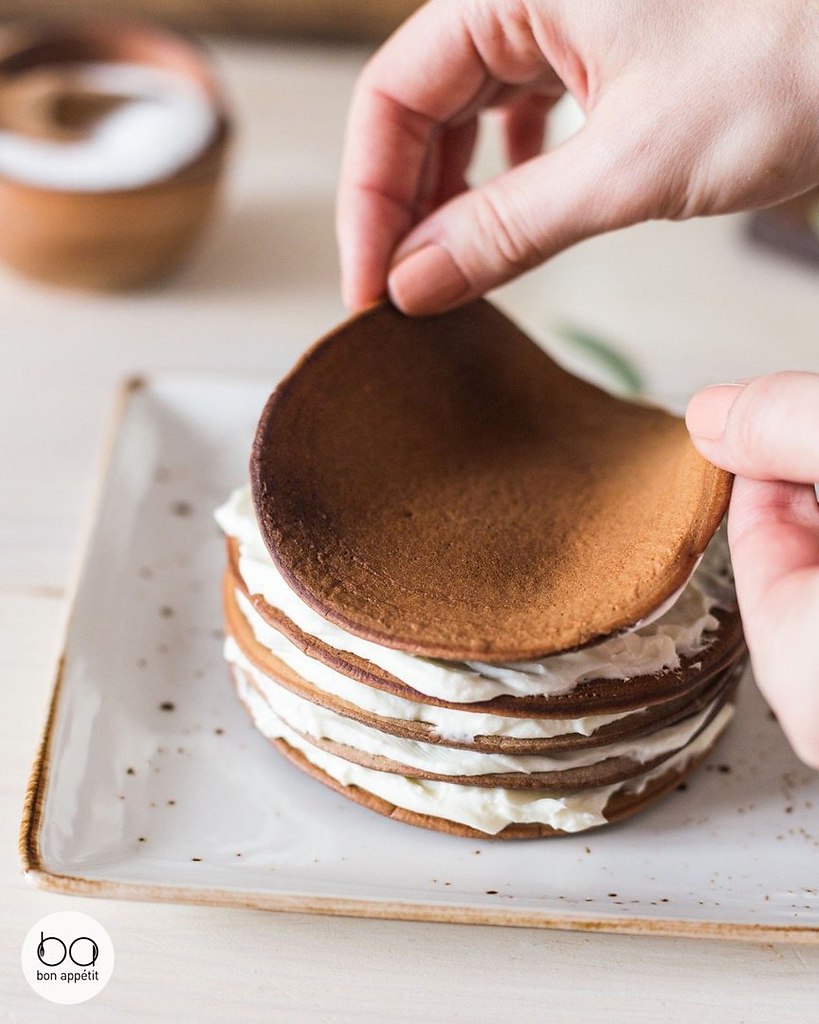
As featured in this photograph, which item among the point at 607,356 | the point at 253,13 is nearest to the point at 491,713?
the point at 607,356

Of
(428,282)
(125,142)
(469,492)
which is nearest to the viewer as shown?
(469,492)

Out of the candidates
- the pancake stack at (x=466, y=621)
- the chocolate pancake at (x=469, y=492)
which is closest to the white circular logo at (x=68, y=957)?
the pancake stack at (x=466, y=621)

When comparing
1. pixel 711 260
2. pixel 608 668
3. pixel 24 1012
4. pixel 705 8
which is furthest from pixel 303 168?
pixel 24 1012

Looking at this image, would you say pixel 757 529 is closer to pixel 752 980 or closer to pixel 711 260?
pixel 752 980

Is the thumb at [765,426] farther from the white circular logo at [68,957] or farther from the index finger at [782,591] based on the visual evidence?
the white circular logo at [68,957]

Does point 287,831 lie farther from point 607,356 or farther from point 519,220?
point 607,356

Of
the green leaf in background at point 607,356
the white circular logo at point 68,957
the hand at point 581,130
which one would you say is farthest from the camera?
the green leaf in background at point 607,356

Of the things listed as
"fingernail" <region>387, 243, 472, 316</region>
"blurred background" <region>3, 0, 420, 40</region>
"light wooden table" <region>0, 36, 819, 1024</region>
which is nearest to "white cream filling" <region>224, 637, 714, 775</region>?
"light wooden table" <region>0, 36, 819, 1024</region>
